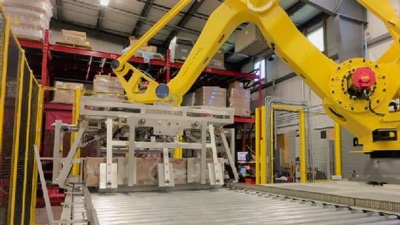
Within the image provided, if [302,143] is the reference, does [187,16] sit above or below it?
above

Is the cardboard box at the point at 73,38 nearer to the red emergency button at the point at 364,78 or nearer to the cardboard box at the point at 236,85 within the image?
the cardboard box at the point at 236,85

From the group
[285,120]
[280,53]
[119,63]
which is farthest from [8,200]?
[285,120]

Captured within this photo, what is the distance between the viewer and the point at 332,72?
4.47m

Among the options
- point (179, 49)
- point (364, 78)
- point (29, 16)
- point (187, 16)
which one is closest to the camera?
point (364, 78)

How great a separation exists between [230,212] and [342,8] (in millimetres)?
8201

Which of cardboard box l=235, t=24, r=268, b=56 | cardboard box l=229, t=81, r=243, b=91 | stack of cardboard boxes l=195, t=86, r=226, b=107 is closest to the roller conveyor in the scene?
stack of cardboard boxes l=195, t=86, r=226, b=107

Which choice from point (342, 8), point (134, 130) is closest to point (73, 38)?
point (134, 130)

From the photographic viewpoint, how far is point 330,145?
8.09 m

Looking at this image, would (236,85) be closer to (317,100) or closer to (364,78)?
(317,100)

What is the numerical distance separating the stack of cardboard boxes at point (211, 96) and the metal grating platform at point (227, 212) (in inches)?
310

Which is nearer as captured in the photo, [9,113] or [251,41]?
[9,113]

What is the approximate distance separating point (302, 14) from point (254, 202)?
950 centimetres

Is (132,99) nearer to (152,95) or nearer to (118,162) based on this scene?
(152,95)

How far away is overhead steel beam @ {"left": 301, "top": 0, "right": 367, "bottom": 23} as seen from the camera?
880 cm
